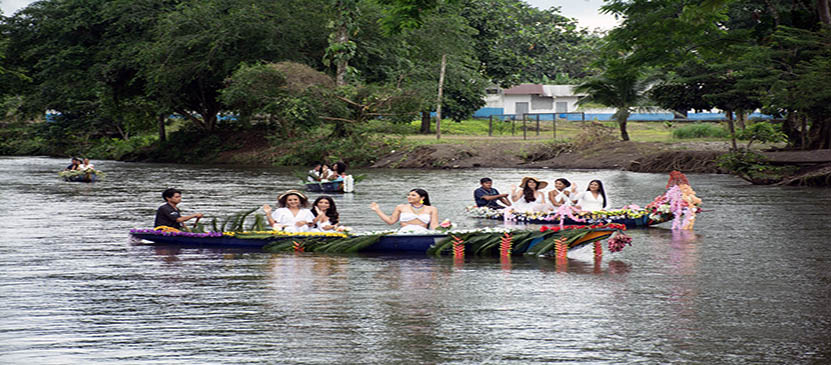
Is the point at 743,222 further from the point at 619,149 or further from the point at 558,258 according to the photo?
the point at 619,149

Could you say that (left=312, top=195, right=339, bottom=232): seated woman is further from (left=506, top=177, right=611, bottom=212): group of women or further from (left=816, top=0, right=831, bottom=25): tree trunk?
(left=816, top=0, right=831, bottom=25): tree trunk

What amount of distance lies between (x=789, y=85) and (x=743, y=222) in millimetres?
11819

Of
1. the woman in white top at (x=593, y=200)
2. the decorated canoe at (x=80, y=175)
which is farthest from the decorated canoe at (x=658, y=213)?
the decorated canoe at (x=80, y=175)

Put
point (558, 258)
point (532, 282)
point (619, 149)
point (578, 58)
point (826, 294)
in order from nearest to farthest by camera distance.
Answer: point (826, 294), point (532, 282), point (558, 258), point (619, 149), point (578, 58)

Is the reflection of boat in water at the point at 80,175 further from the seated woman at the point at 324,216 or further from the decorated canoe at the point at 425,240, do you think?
the seated woman at the point at 324,216

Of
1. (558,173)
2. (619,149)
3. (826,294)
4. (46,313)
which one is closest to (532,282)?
(826,294)

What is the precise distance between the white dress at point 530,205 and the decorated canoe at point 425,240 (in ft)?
18.8

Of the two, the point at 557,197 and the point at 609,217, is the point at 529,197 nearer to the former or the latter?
the point at 557,197

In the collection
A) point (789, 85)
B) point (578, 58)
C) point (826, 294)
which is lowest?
point (826, 294)

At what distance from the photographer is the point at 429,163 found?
5125 centimetres

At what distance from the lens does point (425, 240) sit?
53.7 ft

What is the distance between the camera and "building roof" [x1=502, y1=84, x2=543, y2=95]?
85188mm

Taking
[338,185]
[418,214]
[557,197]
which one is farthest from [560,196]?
[338,185]

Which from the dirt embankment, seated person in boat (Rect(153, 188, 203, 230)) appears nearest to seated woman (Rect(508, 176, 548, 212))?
seated person in boat (Rect(153, 188, 203, 230))
